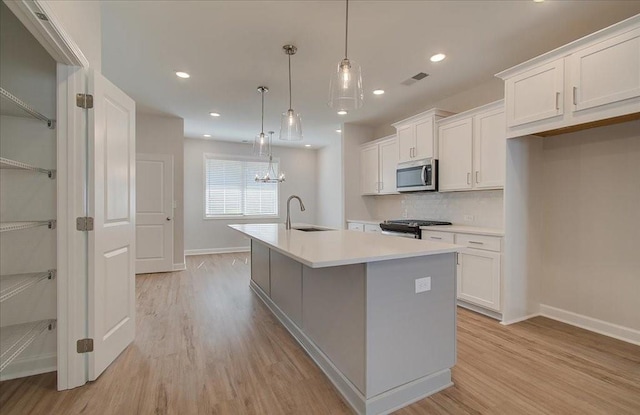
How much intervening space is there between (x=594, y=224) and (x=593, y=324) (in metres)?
0.95

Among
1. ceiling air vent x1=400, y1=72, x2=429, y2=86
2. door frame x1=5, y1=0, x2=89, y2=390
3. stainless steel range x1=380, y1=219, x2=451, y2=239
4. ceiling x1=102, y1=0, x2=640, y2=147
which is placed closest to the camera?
door frame x1=5, y1=0, x2=89, y2=390

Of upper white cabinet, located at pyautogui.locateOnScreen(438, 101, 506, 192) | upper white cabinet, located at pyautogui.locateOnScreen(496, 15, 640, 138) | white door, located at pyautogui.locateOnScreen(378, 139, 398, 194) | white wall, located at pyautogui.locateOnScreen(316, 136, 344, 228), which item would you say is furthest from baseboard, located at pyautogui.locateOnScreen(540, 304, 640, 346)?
white wall, located at pyautogui.locateOnScreen(316, 136, 344, 228)

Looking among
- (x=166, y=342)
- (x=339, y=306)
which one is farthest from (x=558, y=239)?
(x=166, y=342)

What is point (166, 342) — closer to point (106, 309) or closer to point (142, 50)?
point (106, 309)

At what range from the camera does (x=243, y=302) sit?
3607 millimetres

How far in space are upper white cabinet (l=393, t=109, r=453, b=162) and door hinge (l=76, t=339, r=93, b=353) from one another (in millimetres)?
4034

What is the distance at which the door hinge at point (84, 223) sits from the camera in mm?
1906

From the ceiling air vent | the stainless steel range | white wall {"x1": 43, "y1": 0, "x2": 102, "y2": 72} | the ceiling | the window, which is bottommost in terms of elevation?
the stainless steel range

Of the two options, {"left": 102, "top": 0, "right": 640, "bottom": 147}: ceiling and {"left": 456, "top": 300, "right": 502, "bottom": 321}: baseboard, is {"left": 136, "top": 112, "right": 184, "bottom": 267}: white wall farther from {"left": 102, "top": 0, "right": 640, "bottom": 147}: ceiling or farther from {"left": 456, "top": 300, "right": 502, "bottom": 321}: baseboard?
{"left": 456, "top": 300, "right": 502, "bottom": 321}: baseboard

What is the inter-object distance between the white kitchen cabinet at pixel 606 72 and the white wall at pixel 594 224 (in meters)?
0.57

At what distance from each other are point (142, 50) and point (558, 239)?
185 inches

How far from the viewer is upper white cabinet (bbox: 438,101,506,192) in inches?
128

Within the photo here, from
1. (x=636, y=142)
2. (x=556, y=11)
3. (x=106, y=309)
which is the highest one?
Answer: (x=556, y=11)

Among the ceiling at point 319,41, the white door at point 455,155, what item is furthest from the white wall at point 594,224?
the ceiling at point 319,41
